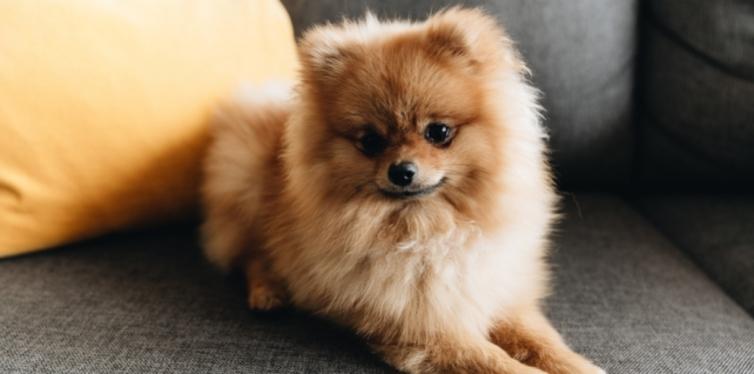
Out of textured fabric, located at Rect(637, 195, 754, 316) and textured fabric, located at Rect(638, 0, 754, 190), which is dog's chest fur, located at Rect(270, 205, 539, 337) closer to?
textured fabric, located at Rect(637, 195, 754, 316)

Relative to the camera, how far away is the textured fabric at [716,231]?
139 cm

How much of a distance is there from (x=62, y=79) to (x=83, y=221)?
321mm

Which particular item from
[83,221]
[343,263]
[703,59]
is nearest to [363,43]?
[343,263]

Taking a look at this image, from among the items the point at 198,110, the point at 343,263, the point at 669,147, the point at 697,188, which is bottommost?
the point at 697,188

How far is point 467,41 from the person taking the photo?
3.72ft

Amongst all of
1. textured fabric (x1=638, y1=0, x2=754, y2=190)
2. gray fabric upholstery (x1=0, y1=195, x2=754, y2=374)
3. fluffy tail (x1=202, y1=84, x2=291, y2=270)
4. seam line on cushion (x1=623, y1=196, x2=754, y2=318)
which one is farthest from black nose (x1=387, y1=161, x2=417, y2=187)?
textured fabric (x1=638, y1=0, x2=754, y2=190)

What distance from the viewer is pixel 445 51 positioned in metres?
1.13

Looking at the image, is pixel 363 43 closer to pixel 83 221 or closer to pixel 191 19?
pixel 191 19

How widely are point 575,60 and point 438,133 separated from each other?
681 millimetres

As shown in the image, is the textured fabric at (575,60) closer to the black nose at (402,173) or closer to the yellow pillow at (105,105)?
the yellow pillow at (105,105)

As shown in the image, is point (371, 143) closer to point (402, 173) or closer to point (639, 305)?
point (402, 173)

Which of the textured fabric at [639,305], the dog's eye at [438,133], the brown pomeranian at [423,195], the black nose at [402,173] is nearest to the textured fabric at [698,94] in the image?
the textured fabric at [639,305]

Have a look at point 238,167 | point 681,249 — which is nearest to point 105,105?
point 238,167

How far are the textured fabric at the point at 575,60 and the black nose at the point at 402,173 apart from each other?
2.16ft
